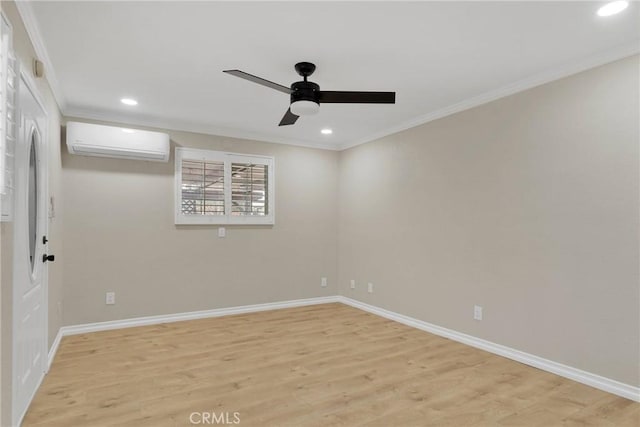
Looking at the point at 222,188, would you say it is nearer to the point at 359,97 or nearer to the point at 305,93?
the point at 305,93

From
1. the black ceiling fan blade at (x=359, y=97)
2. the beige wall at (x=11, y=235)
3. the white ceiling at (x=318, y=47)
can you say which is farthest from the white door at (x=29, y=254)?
the black ceiling fan blade at (x=359, y=97)

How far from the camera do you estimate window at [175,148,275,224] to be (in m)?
4.50

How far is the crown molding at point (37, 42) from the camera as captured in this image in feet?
6.70

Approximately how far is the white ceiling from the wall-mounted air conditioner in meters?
0.26

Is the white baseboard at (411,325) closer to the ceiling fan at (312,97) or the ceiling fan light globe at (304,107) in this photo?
the ceiling fan at (312,97)

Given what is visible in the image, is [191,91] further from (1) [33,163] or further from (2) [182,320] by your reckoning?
(2) [182,320]

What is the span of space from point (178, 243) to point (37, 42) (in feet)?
8.35

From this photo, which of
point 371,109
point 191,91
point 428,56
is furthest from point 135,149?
point 428,56

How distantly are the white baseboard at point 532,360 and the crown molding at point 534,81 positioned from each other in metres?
2.26

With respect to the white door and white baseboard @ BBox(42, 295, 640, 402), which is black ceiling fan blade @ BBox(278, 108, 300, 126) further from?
white baseboard @ BBox(42, 295, 640, 402)

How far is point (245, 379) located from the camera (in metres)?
2.75

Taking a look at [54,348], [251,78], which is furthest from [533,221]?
[54,348]

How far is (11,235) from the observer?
1.94m

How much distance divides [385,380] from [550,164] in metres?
2.16
